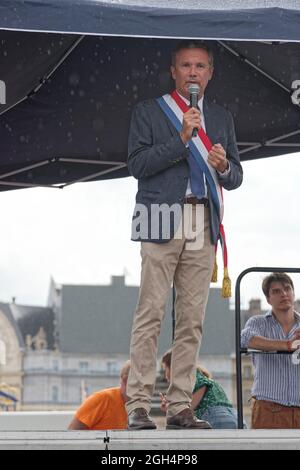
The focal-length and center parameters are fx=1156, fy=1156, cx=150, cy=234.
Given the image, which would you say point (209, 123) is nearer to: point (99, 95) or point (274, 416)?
point (274, 416)

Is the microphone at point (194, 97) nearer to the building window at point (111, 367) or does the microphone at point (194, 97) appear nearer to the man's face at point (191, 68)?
the man's face at point (191, 68)

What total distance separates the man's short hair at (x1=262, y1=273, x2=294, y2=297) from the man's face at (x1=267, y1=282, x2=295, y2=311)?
0.06 feet

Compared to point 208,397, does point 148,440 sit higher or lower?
lower

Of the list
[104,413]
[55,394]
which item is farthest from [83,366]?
[104,413]

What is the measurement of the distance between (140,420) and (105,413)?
78.5 inches

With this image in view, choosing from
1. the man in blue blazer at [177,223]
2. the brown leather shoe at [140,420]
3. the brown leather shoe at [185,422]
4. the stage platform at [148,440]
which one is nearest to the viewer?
the stage platform at [148,440]

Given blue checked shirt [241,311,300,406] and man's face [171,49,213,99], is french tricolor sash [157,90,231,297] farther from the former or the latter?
blue checked shirt [241,311,300,406]

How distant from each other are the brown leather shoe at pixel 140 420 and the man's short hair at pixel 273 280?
184 cm

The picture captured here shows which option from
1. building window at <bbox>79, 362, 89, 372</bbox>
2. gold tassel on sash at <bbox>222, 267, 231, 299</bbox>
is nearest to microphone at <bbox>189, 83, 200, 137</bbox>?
gold tassel on sash at <bbox>222, 267, 231, 299</bbox>

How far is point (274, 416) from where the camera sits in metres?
6.95

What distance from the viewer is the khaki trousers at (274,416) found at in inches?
270

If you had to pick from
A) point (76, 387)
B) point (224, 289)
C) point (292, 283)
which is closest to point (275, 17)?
point (224, 289)

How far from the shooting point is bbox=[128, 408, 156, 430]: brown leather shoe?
212 inches

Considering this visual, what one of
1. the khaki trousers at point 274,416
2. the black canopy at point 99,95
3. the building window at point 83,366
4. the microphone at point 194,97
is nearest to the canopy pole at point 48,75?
the black canopy at point 99,95
